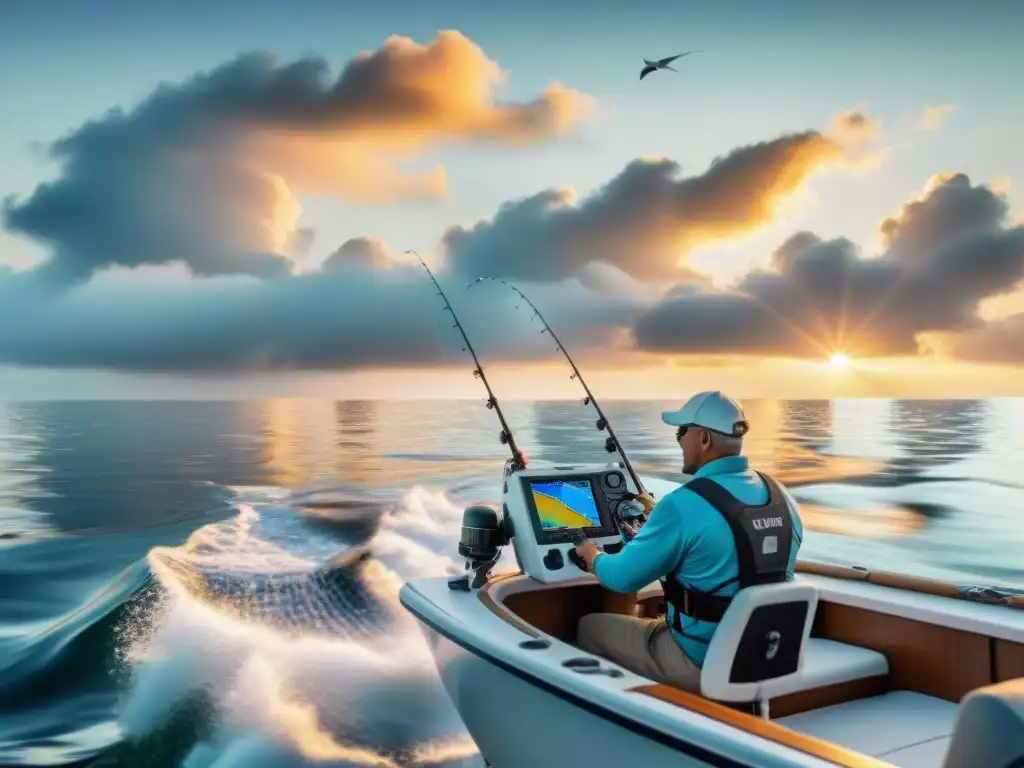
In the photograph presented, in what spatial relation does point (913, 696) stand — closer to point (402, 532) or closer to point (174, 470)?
point (402, 532)

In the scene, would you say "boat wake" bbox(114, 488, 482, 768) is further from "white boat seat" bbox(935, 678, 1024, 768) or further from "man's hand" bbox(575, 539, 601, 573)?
"white boat seat" bbox(935, 678, 1024, 768)

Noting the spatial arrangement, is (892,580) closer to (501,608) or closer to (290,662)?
(501,608)

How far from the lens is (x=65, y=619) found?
7.65 meters

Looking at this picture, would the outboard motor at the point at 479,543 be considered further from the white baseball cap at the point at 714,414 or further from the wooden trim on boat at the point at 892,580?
the wooden trim on boat at the point at 892,580

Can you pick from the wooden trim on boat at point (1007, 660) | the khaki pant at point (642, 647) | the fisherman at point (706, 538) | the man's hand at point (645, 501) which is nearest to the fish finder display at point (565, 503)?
the man's hand at point (645, 501)

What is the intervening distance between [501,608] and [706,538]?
1.17 meters

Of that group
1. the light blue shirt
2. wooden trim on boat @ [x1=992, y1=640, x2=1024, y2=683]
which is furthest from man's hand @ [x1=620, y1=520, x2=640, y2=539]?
wooden trim on boat @ [x1=992, y1=640, x2=1024, y2=683]

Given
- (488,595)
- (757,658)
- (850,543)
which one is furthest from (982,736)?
(850,543)

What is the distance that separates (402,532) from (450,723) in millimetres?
7003

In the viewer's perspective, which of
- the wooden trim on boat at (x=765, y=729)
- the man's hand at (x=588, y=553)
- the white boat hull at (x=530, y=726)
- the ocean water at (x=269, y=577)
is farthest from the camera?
the ocean water at (x=269, y=577)

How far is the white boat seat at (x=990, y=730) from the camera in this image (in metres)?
1.50

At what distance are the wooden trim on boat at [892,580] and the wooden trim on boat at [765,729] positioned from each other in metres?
1.41

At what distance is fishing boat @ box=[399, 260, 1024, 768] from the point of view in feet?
6.65

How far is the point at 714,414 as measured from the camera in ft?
8.23
